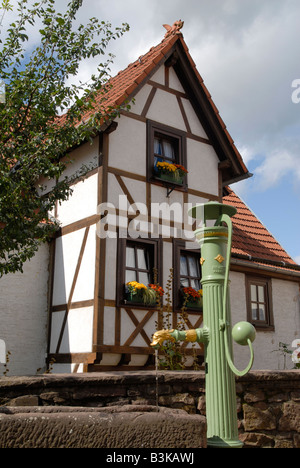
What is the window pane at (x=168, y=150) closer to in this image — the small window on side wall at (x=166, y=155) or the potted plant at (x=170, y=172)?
the small window on side wall at (x=166, y=155)

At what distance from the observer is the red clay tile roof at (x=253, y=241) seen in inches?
440

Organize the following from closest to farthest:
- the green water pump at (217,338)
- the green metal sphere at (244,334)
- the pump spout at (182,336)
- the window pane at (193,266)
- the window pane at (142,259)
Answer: the green metal sphere at (244,334) < the green water pump at (217,338) < the pump spout at (182,336) < the window pane at (142,259) < the window pane at (193,266)

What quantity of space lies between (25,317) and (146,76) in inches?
195

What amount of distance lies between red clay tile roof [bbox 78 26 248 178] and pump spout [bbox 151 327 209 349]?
19.6ft

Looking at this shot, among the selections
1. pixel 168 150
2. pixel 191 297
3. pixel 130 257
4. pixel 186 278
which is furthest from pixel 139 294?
pixel 168 150

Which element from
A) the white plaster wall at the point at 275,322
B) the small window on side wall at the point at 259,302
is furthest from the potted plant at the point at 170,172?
the small window on side wall at the point at 259,302

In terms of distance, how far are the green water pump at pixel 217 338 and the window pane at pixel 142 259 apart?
548cm

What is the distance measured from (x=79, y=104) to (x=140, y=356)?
435 cm

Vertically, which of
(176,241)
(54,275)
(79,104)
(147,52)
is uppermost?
(147,52)

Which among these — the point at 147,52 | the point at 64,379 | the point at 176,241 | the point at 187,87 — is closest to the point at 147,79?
the point at 187,87

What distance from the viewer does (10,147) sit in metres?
5.24

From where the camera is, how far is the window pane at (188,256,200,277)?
9.24 meters

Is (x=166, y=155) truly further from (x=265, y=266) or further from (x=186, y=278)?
(x=265, y=266)

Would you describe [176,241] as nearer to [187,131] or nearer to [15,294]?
[187,131]
